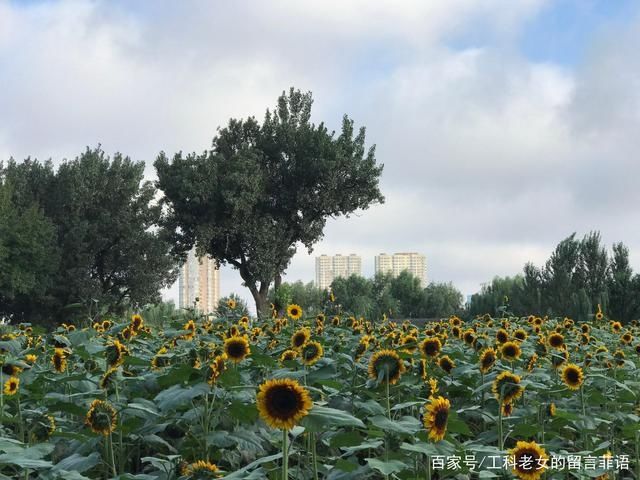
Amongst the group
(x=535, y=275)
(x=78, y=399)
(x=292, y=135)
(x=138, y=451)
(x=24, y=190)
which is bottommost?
(x=138, y=451)

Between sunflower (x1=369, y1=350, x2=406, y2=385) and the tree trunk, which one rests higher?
the tree trunk

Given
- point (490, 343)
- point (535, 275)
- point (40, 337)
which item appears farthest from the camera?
point (535, 275)

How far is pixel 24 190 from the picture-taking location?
36.5 m

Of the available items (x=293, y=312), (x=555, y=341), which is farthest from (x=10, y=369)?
(x=555, y=341)

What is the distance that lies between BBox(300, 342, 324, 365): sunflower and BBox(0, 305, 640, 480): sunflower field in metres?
0.01

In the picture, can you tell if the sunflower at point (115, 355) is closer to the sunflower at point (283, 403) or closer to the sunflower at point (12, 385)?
the sunflower at point (12, 385)

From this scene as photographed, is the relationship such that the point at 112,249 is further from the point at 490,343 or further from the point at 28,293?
the point at 490,343

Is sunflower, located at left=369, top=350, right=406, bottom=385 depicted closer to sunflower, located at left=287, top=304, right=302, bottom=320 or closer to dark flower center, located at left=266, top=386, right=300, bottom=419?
dark flower center, located at left=266, top=386, right=300, bottom=419

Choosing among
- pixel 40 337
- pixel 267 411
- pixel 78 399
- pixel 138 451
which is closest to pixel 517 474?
pixel 267 411

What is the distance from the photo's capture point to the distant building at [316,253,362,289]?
160m

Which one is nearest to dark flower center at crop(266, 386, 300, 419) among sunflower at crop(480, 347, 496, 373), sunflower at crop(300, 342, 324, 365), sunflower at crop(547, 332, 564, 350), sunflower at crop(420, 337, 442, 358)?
sunflower at crop(300, 342, 324, 365)

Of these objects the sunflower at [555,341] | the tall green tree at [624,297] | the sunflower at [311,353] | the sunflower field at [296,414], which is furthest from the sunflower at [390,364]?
the tall green tree at [624,297]

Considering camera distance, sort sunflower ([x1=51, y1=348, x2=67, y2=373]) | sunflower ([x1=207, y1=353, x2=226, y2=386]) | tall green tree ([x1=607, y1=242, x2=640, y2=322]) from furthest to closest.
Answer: tall green tree ([x1=607, y1=242, x2=640, y2=322])
sunflower ([x1=51, y1=348, x2=67, y2=373])
sunflower ([x1=207, y1=353, x2=226, y2=386])

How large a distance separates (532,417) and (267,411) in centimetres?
244
